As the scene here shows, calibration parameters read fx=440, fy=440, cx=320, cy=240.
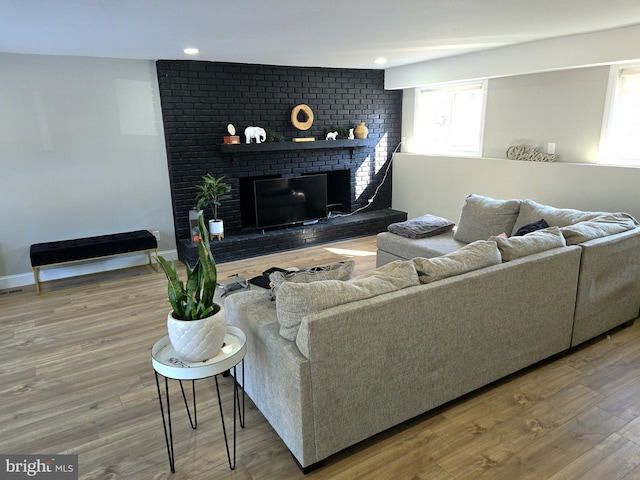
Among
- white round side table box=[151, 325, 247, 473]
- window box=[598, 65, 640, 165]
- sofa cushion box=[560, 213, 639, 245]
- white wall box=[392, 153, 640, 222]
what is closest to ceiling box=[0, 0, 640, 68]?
window box=[598, 65, 640, 165]

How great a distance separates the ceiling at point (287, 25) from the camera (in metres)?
2.62

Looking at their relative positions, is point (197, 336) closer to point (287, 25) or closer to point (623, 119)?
point (287, 25)

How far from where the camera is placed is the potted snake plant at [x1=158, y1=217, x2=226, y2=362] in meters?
1.81

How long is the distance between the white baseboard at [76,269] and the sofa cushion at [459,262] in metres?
3.78

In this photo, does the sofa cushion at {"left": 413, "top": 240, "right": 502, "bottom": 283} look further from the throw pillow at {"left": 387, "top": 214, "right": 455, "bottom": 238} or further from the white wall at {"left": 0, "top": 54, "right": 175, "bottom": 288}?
the white wall at {"left": 0, "top": 54, "right": 175, "bottom": 288}

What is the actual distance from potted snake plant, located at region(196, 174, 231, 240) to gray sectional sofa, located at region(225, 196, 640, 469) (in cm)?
274

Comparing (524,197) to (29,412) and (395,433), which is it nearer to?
(395,433)

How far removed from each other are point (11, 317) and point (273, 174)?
317 cm

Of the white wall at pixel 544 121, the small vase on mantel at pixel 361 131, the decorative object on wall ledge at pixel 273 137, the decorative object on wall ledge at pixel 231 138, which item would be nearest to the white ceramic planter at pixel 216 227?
the decorative object on wall ledge at pixel 231 138

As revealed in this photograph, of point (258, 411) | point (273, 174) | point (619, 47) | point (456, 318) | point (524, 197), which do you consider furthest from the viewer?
point (273, 174)

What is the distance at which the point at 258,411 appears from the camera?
2.41 metres

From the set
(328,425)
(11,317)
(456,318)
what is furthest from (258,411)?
(11,317)

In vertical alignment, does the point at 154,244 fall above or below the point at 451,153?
below

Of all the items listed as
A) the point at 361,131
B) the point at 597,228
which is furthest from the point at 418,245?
the point at 361,131
